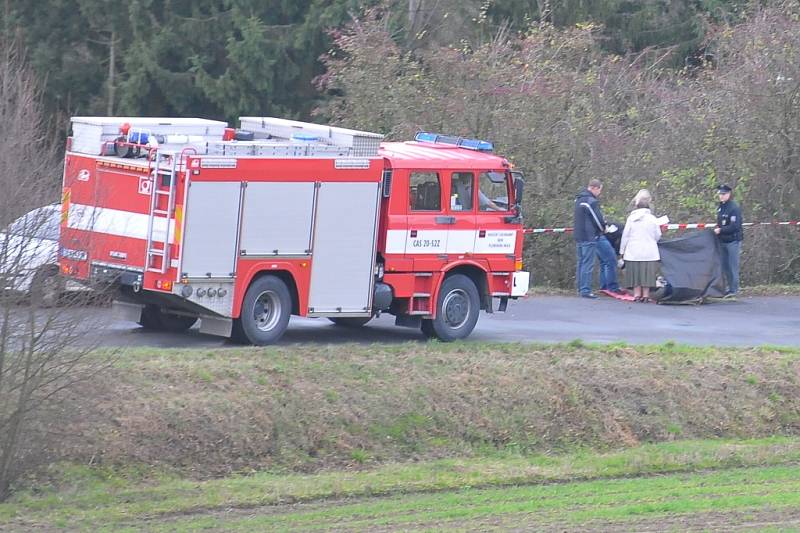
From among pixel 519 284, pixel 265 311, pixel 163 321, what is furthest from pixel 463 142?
pixel 163 321

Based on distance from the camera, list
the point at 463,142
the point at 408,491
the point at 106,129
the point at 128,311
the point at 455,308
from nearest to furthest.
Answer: the point at 408,491 < the point at 106,129 < the point at 128,311 < the point at 455,308 < the point at 463,142

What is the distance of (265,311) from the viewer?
55.4ft

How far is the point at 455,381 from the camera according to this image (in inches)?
650

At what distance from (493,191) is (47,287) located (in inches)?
317

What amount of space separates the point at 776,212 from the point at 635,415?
40.8 feet

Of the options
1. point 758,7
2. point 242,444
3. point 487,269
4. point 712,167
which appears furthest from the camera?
point 758,7

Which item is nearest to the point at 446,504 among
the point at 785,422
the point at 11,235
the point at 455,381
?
the point at 455,381

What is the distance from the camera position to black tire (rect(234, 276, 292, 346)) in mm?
16547

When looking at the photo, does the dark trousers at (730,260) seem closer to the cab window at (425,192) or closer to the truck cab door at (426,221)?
the truck cab door at (426,221)

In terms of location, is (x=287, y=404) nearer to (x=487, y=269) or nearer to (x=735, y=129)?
(x=487, y=269)

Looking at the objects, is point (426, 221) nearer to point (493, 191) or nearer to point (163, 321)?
point (493, 191)

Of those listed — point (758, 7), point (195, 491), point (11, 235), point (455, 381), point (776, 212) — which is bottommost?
point (195, 491)

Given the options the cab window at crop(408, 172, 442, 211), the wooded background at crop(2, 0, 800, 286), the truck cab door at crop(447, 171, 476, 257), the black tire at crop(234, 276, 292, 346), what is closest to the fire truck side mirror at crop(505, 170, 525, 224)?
the truck cab door at crop(447, 171, 476, 257)

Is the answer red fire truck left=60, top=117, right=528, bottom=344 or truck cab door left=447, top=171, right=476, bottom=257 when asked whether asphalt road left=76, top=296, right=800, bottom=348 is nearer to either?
red fire truck left=60, top=117, right=528, bottom=344
